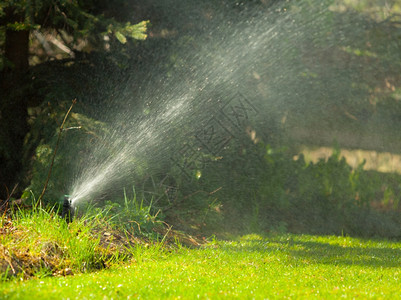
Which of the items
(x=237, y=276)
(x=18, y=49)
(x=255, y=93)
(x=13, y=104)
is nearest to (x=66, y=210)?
(x=237, y=276)

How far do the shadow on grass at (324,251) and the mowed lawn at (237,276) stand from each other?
12 mm

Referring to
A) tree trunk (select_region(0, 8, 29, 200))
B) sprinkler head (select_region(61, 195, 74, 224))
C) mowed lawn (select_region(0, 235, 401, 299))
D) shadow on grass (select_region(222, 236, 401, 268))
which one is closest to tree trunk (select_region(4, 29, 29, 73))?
tree trunk (select_region(0, 8, 29, 200))

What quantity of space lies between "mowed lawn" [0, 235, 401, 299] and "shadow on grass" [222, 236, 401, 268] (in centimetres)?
1

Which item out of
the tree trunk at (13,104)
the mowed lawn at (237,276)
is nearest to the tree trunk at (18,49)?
the tree trunk at (13,104)

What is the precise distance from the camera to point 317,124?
9969 mm

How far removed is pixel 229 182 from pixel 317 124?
2393mm

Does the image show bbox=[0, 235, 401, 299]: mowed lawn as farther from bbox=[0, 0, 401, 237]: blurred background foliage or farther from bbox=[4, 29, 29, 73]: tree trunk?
bbox=[4, 29, 29, 73]: tree trunk

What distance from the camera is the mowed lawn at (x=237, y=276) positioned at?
12.4 ft

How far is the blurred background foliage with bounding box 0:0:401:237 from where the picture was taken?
7184 millimetres

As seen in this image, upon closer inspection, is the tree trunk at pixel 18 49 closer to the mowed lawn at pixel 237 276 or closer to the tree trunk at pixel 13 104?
the tree trunk at pixel 13 104

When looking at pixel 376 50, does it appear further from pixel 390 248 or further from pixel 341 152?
pixel 390 248

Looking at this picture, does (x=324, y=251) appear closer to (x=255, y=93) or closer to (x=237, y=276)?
(x=237, y=276)

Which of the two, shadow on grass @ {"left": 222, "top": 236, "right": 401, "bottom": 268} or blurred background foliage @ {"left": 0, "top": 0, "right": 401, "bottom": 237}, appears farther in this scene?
blurred background foliage @ {"left": 0, "top": 0, "right": 401, "bottom": 237}

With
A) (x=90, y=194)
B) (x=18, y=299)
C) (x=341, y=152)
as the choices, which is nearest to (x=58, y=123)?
(x=90, y=194)
